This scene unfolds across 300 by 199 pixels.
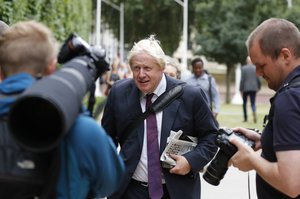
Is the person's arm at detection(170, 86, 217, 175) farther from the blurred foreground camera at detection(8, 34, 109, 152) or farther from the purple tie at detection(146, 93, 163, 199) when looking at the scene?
the blurred foreground camera at detection(8, 34, 109, 152)

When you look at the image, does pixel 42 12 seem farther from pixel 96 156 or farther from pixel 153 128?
pixel 96 156

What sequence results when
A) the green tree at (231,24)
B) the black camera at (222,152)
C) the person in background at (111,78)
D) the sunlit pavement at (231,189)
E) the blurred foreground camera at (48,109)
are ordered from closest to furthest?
the blurred foreground camera at (48,109) → the black camera at (222,152) → the sunlit pavement at (231,189) → the person in background at (111,78) → the green tree at (231,24)

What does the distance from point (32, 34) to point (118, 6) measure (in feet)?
147

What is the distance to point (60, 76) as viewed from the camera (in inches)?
89.0

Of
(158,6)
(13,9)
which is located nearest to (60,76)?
(13,9)

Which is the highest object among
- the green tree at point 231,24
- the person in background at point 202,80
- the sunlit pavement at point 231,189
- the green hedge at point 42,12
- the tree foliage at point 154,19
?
the green hedge at point 42,12

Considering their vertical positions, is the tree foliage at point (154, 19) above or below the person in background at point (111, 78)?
below

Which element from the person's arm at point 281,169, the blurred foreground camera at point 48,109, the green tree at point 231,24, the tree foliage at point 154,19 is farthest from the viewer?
the tree foliage at point 154,19

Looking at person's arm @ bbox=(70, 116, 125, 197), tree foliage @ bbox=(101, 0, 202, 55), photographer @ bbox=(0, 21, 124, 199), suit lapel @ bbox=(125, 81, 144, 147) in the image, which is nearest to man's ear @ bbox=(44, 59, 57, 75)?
photographer @ bbox=(0, 21, 124, 199)

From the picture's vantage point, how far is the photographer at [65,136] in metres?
2.40

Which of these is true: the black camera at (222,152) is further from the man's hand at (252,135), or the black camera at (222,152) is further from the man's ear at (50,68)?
the man's ear at (50,68)

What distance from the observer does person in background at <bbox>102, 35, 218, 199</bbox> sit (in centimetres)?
403

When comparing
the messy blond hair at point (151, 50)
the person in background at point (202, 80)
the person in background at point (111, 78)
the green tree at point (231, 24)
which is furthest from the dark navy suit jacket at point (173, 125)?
the green tree at point (231, 24)

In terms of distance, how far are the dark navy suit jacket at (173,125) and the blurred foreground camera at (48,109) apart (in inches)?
65.5
